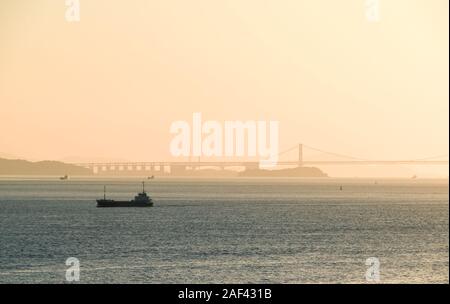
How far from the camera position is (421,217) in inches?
5369

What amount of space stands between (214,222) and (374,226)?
21889 mm

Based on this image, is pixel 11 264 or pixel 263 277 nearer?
pixel 263 277

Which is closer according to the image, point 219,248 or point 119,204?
point 219,248

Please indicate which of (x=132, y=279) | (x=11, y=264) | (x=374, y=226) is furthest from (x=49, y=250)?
(x=374, y=226)

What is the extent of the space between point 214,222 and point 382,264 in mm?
48064

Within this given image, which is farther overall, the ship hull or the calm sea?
the ship hull

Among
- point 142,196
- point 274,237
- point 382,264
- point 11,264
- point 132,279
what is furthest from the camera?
point 142,196

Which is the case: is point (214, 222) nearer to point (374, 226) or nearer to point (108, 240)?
point (374, 226)

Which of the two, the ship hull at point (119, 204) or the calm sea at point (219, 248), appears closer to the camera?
the calm sea at point (219, 248)

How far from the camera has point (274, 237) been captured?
8931 cm
